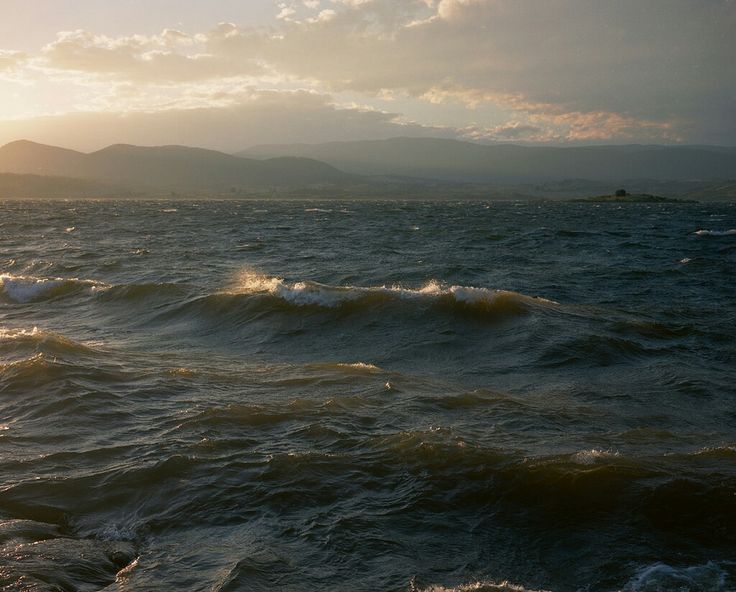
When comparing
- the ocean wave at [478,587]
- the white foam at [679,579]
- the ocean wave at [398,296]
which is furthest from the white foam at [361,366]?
the white foam at [679,579]

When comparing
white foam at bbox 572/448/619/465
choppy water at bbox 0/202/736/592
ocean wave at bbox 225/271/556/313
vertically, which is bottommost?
choppy water at bbox 0/202/736/592

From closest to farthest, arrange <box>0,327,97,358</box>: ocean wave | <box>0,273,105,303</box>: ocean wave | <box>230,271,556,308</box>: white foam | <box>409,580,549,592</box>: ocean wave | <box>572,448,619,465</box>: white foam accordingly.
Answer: <box>409,580,549,592</box>: ocean wave
<box>572,448,619,465</box>: white foam
<box>0,327,97,358</box>: ocean wave
<box>230,271,556,308</box>: white foam
<box>0,273,105,303</box>: ocean wave

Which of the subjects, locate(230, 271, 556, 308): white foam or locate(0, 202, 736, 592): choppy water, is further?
locate(230, 271, 556, 308): white foam

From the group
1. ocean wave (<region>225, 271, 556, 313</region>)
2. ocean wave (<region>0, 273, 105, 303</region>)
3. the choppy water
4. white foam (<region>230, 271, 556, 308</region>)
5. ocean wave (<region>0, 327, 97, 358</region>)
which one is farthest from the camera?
ocean wave (<region>0, 273, 105, 303</region>)

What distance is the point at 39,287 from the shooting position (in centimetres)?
2602

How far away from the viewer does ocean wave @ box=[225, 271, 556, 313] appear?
20.3 m

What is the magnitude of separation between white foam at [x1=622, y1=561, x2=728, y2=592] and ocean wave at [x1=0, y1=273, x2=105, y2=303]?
23.4m

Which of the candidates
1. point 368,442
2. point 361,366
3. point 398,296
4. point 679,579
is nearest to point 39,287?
point 398,296

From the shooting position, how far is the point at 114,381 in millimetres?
13328

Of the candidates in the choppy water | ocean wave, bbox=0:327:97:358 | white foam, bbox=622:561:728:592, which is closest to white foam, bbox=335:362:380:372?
the choppy water

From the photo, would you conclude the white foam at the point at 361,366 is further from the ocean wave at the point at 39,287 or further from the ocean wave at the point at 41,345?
the ocean wave at the point at 39,287

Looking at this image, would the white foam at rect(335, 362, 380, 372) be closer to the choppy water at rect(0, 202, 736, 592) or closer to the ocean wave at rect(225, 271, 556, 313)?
the choppy water at rect(0, 202, 736, 592)

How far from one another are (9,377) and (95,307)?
1010 centimetres

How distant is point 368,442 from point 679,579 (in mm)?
4441
